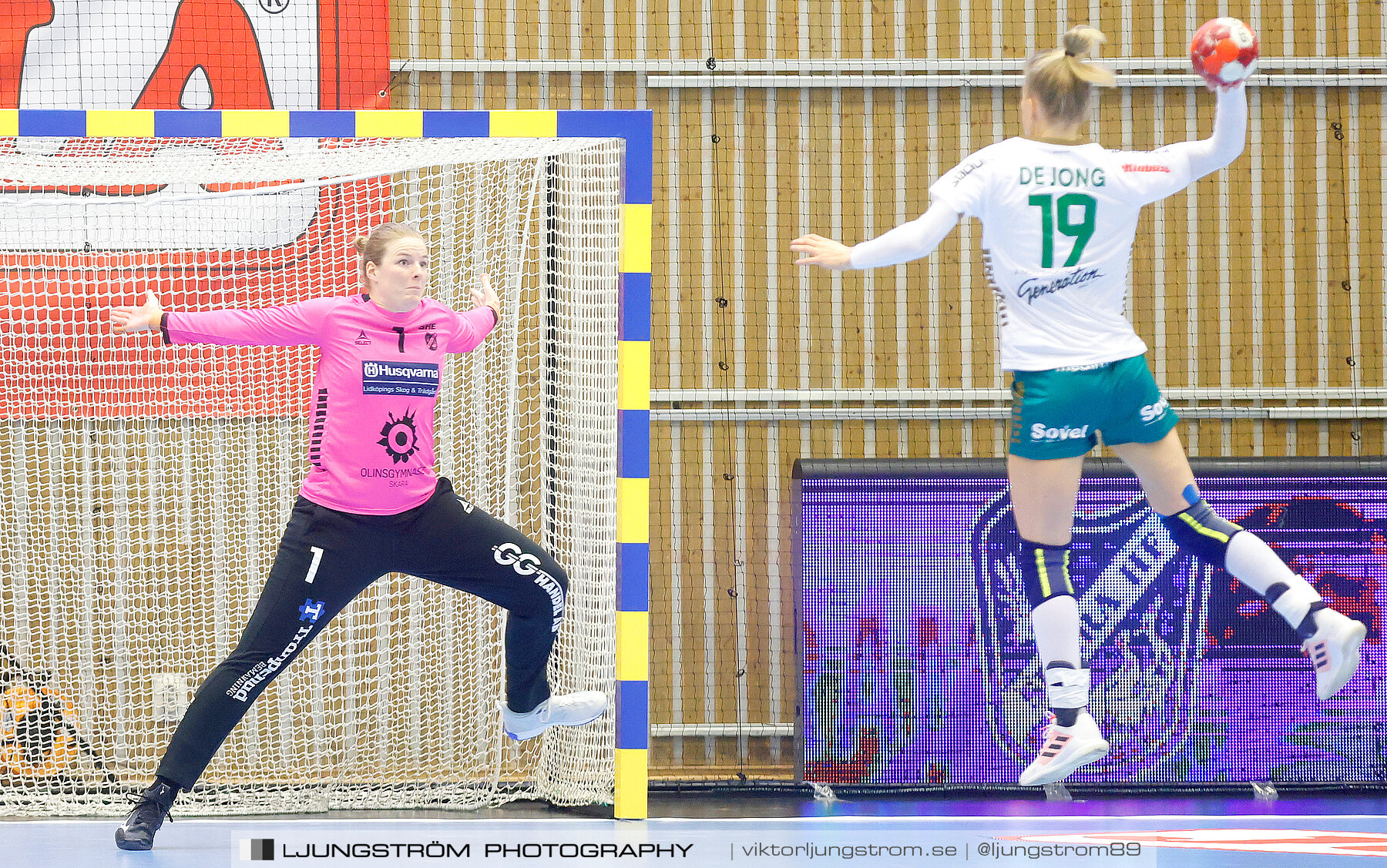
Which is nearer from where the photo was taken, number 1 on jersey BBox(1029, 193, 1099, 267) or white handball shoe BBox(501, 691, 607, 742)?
number 1 on jersey BBox(1029, 193, 1099, 267)

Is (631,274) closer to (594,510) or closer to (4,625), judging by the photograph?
(594,510)

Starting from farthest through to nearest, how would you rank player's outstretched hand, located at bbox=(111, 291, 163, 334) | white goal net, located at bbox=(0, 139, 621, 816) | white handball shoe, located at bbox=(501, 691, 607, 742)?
white goal net, located at bbox=(0, 139, 621, 816), white handball shoe, located at bbox=(501, 691, 607, 742), player's outstretched hand, located at bbox=(111, 291, 163, 334)

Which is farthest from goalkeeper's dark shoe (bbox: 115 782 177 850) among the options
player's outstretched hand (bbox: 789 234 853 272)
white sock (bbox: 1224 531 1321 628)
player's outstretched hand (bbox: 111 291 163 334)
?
white sock (bbox: 1224 531 1321 628)

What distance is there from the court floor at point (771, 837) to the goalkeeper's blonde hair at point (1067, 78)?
2.10 metres

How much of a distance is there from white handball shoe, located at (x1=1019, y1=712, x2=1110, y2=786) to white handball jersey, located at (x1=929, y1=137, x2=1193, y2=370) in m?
0.88

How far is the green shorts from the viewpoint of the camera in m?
2.89

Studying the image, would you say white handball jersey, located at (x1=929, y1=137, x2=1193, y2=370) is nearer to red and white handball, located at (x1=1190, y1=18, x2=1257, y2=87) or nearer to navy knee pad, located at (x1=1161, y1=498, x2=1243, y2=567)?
red and white handball, located at (x1=1190, y1=18, x2=1257, y2=87)

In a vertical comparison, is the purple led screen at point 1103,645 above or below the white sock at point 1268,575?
below

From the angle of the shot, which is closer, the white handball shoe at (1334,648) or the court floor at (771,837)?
the white handball shoe at (1334,648)

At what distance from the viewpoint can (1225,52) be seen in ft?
9.18

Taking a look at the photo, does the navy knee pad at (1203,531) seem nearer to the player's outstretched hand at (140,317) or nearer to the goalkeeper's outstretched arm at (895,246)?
the goalkeeper's outstretched arm at (895,246)

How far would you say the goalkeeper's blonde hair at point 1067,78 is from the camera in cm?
290

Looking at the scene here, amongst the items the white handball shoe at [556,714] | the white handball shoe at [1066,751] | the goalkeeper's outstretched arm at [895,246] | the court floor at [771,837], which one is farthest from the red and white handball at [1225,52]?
the white handball shoe at [556,714]

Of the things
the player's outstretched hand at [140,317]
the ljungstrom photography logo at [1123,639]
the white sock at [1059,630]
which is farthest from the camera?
the ljungstrom photography logo at [1123,639]
